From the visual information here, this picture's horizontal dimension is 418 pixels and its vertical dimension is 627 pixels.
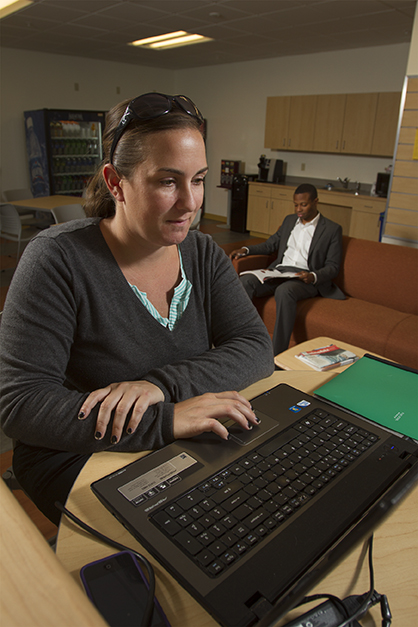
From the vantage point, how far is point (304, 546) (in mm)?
579

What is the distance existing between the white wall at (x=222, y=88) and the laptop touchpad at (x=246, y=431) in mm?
6612

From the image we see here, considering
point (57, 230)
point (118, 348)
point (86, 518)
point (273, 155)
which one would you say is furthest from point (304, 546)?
point (273, 155)

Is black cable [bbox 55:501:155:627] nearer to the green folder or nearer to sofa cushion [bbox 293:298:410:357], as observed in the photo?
the green folder

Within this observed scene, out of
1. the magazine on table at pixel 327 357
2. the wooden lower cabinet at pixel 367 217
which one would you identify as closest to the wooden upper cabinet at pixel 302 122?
the wooden lower cabinet at pixel 367 217

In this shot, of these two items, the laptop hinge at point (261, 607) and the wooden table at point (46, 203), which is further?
the wooden table at point (46, 203)

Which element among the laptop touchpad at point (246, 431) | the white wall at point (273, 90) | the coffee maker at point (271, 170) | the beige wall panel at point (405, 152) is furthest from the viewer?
the coffee maker at point (271, 170)

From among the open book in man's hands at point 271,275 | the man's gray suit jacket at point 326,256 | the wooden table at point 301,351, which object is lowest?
the wooden table at point 301,351

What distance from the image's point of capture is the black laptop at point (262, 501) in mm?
→ 528

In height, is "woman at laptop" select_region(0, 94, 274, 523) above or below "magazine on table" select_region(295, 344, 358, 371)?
above

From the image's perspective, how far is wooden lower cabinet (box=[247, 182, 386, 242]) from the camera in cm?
612

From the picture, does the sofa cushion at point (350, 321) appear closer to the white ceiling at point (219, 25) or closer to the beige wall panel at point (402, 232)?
the beige wall panel at point (402, 232)

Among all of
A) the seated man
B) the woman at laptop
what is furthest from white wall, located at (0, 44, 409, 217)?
the woman at laptop

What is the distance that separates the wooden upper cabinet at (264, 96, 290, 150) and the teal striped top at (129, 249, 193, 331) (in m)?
6.79

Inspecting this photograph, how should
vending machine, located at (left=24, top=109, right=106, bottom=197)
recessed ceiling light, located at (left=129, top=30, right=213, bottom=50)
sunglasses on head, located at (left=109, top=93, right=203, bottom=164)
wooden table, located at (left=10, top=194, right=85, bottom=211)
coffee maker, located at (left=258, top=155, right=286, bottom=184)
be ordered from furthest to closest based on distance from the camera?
coffee maker, located at (left=258, top=155, right=286, bottom=184), vending machine, located at (left=24, top=109, right=106, bottom=197), recessed ceiling light, located at (left=129, top=30, right=213, bottom=50), wooden table, located at (left=10, top=194, right=85, bottom=211), sunglasses on head, located at (left=109, top=93, right=203, bottom=164)
